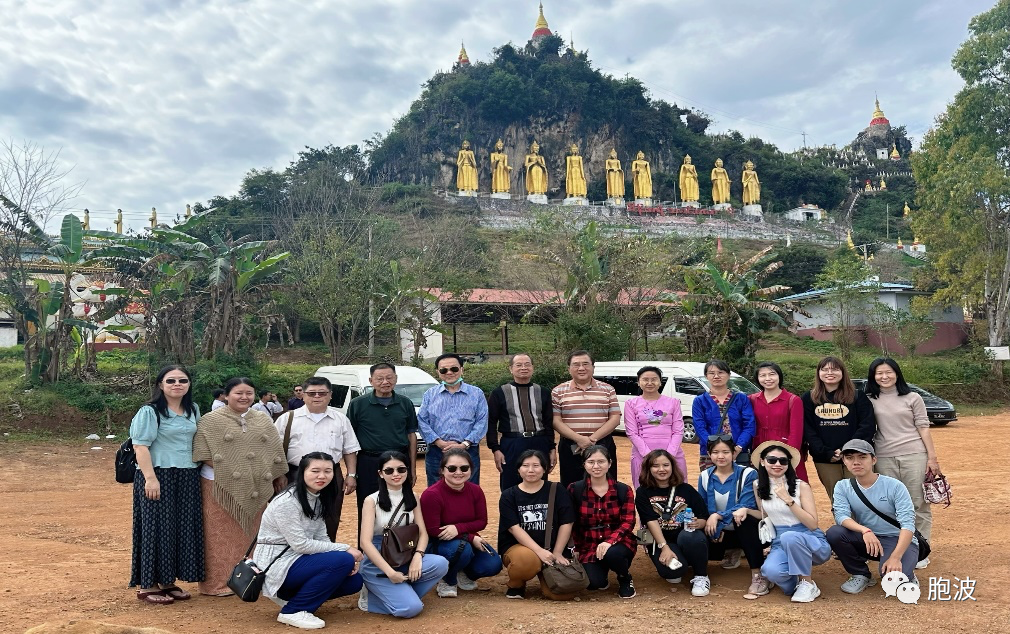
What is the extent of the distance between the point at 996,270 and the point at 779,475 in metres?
22.0

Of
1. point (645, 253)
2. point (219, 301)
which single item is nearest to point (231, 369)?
point (219, 301)

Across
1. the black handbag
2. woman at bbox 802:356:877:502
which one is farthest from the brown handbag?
woman at bbox 802:356:877:502

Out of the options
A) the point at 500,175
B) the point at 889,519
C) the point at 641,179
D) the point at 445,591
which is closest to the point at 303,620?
the point at 445,591

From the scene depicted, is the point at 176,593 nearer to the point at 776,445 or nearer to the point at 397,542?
the point at 397,542

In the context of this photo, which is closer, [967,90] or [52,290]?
[52,290]

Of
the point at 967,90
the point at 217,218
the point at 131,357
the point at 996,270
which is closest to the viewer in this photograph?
the point at 131,357

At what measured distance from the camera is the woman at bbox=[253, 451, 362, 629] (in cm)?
420

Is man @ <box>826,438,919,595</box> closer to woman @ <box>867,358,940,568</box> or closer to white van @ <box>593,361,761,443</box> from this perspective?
woman @ <box>867,358,940,568</box>

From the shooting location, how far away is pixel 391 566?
441cm

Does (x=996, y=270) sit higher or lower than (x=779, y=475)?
higher

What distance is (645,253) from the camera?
19422mm

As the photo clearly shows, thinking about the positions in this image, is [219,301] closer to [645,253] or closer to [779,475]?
[645,253]

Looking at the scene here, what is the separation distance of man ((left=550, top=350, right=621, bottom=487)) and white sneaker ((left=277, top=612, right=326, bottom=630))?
2.10m

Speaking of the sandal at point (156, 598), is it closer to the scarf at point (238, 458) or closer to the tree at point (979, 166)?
the scarf at point (238, 458)
